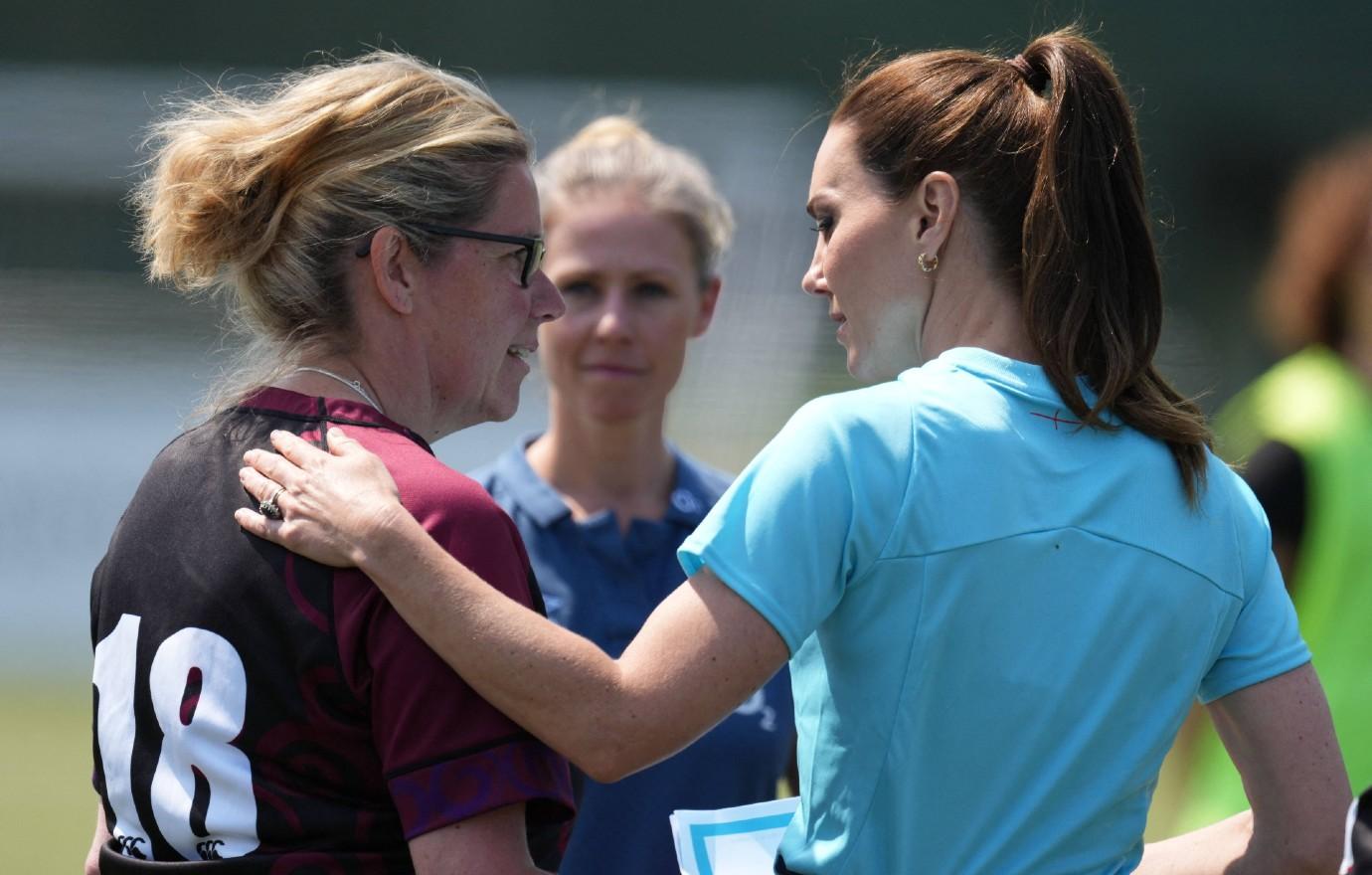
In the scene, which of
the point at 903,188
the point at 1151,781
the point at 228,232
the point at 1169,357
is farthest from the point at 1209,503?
the point at 1169,357

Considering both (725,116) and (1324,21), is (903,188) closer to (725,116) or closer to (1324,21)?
(725,116)

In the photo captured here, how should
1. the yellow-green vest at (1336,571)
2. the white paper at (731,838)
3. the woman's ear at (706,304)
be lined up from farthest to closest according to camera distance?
the woman's ear at (706,304), the yellow-green vest at (1336,571), the white paper at (731,838)

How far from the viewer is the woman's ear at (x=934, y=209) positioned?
1.44 metres

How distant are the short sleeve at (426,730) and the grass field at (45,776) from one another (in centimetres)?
409

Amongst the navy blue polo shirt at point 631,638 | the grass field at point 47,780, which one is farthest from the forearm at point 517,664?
the grass field at point 47,780

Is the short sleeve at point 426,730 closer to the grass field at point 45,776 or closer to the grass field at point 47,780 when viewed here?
the grass field at point 47,780

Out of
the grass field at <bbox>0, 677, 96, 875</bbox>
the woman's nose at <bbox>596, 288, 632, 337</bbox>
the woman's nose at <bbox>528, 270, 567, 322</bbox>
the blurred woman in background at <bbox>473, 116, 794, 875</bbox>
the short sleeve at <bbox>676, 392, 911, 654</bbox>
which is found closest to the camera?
the short sleeve at <bbox>676, 392, 911, 654</bbox>

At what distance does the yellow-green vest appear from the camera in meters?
2.33

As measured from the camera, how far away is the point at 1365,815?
125 cm

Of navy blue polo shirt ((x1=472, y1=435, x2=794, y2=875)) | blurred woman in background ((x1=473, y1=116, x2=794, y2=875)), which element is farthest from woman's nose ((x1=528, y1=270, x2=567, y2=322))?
blurred woman in background ((x1=473, y1=116, x2=794, y2=875))

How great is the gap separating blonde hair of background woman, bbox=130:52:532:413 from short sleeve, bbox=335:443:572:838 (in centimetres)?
37

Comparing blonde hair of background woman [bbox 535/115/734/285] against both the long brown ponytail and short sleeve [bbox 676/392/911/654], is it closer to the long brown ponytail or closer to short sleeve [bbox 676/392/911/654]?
the long brown ponytail

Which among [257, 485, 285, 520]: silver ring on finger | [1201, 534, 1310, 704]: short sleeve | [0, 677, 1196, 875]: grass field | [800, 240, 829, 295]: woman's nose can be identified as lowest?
[0, 677, 1196, 875]: grass field

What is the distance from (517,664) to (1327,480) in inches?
62.4
